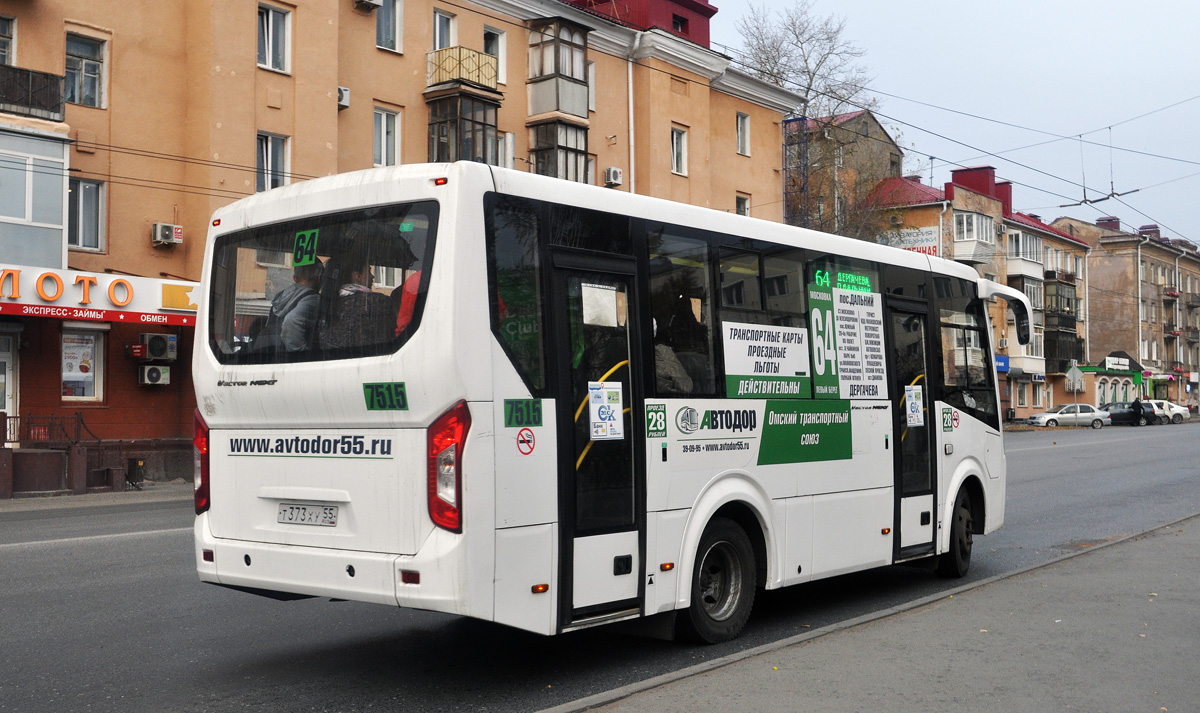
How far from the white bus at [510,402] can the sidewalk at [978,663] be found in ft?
2.69

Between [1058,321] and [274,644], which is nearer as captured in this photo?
[274,644]

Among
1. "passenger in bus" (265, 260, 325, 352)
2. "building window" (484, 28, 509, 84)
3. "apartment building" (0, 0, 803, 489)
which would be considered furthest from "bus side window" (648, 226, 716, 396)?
"building window" (484, 28, 509, 84)

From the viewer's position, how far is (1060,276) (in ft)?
A: 270

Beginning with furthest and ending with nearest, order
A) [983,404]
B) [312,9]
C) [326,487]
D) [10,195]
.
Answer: [312,9], [10,195], [983,404], [326,487]

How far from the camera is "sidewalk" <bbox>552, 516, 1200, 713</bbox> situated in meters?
5.76

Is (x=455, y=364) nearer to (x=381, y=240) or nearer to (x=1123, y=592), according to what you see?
(x=381, y=240)

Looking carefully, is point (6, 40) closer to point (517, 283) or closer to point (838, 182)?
point (517, 283)

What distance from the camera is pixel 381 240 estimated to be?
634 cm

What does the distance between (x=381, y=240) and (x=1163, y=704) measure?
15.1ft

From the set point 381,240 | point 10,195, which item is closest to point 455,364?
point 381,240

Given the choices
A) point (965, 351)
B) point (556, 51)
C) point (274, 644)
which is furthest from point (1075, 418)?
point (274, 644)

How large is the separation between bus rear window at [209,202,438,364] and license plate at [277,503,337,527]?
2.65ft

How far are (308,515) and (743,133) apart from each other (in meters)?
39.9

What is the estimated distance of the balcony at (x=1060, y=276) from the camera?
8062 cm
